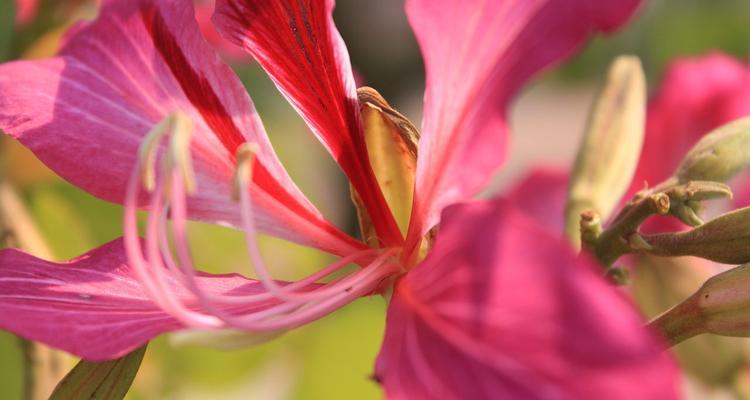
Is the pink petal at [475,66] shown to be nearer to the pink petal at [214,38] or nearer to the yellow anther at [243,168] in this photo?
the yellow anther at [243,168]

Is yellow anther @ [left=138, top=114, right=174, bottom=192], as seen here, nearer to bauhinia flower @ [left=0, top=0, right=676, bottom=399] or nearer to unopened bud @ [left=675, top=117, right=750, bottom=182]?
bauhinia flower @ [left=0, top=0, right=676, bottom=399]

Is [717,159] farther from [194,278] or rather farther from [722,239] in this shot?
[194,278]

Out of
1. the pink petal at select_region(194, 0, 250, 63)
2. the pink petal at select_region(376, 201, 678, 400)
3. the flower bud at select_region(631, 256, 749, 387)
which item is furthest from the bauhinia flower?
the pink petal at select_region(194, 0, 250, 63)

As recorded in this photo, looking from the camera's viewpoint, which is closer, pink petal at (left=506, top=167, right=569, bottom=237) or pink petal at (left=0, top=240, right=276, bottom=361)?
pink petal at (left=0, top=240, right=276, bottom=361)

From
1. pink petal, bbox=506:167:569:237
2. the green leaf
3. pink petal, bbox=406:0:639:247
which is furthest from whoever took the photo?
pink petal, bbox=506:167:569:237

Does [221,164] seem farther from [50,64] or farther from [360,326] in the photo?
[360,326]

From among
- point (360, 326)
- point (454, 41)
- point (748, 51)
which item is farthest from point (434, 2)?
point (748, 51)

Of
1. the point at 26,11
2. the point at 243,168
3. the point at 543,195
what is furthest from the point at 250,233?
the point at 543,195
